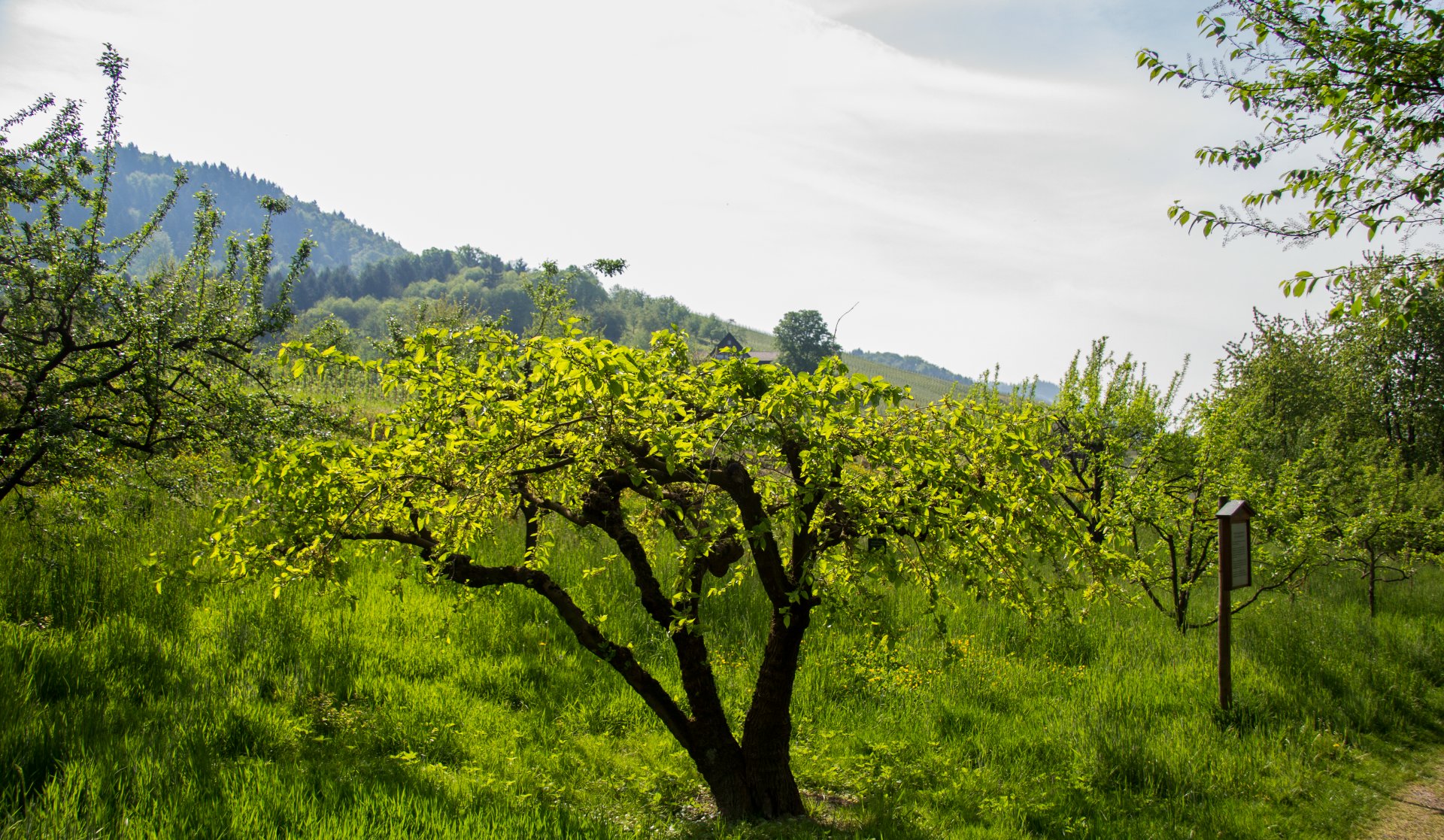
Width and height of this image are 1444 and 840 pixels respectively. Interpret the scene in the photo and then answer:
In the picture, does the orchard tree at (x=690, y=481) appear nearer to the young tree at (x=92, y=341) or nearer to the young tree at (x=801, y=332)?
the young tree at (x=92, y=341)

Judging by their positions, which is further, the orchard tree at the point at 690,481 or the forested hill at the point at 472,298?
the forested hill at the point at 472,298

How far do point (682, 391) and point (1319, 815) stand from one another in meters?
6.21

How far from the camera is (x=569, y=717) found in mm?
6875

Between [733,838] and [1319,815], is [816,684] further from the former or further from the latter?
[1319,815]

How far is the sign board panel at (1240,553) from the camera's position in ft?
24.6

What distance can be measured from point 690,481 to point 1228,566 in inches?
233

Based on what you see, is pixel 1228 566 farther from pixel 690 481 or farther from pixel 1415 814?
pixel 690 481

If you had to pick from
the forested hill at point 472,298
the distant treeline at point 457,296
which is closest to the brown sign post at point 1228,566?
the forested hill at point 472,298

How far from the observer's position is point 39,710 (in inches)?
202

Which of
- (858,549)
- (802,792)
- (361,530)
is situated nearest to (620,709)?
(802,792)

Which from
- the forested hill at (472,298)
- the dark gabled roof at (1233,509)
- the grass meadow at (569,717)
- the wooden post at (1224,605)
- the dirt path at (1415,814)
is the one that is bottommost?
the dirt path at (1415,814)

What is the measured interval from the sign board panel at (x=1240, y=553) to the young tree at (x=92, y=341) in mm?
9024

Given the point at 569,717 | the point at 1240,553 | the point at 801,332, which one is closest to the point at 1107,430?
the point at 1240,553

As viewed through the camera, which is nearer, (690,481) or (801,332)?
(690,481)
